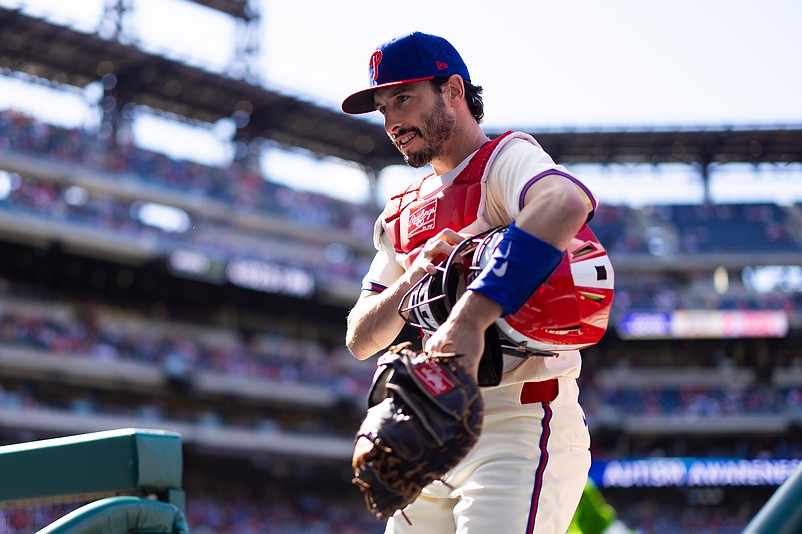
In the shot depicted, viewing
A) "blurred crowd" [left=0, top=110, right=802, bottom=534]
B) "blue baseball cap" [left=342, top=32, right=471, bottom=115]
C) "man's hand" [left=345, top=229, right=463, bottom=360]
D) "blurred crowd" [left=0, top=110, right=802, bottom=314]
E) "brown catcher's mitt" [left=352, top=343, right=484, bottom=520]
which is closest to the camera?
"brown catcher's mitt" [left=352, top=343, right=484, bottom=520]

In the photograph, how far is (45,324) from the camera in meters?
28.6

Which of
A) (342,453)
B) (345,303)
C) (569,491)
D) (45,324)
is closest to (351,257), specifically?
(345,303)


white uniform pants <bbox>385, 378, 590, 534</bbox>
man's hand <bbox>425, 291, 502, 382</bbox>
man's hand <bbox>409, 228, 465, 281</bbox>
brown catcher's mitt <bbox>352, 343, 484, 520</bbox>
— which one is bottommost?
white uniform pants <bbox>385, 378, 590, 534</bbox>

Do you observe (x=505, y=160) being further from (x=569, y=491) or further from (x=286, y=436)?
(x=286, y=436)

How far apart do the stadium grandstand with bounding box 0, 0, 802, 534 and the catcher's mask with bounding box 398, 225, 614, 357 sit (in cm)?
2520

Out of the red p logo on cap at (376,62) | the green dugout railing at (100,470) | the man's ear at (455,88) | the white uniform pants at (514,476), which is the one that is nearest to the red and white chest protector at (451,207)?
the man's ear at (455,88)

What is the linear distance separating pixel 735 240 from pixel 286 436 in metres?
18.9

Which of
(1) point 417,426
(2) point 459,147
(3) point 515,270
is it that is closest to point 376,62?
(2) point 459,147

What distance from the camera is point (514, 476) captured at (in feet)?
8.59

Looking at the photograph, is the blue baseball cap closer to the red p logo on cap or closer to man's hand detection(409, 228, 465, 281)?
the red p logo on cap

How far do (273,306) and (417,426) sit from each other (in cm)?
3367

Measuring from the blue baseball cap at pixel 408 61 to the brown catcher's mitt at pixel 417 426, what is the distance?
0.80 m

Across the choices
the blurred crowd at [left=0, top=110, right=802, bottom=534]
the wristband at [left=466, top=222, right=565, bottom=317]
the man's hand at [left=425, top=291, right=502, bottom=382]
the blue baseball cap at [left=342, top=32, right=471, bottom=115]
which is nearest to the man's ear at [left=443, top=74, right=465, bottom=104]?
the blue baseball cap at [left=342, top=32, right=471, bottom=115]

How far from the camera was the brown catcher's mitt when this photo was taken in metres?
2.11
